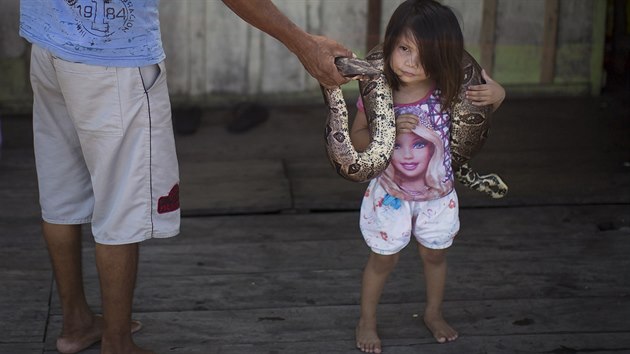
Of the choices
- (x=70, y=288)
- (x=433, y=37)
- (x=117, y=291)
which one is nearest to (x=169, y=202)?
(x=117, y=291)

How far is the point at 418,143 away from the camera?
3.39 metres

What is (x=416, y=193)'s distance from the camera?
11.3 feet

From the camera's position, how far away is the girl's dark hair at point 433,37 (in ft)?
10.5

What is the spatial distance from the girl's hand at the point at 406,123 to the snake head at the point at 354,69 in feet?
0.53

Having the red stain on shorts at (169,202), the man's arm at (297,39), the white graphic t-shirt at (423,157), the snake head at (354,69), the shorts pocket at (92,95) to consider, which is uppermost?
the man's arm at (297,39)

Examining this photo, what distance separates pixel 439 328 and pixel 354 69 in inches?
39.9

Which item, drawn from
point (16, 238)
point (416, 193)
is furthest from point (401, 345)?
point (16, 238)

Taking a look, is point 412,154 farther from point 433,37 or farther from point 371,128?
point 433,37

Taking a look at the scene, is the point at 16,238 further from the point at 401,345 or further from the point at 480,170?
the point at 480,170

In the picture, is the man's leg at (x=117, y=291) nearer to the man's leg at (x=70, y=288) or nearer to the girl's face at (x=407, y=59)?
the man's leg at (x=70, y=288)

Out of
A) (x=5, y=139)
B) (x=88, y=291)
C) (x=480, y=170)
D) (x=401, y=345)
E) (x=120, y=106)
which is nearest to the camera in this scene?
(x=120, y=106)

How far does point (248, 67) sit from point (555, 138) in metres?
1.90

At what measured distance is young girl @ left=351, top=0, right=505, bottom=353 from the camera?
3215 millimetres

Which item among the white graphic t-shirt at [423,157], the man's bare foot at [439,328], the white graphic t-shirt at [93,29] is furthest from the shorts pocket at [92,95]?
the man's bare foot at [439,328]
